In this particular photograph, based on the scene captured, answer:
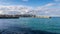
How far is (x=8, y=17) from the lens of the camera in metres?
96.9

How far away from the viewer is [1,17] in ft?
309

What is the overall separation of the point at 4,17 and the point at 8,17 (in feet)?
12.9

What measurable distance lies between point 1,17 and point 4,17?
2214 millimetres

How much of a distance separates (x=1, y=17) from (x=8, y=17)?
5346 millimetres

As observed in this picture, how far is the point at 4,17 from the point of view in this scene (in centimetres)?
9375
